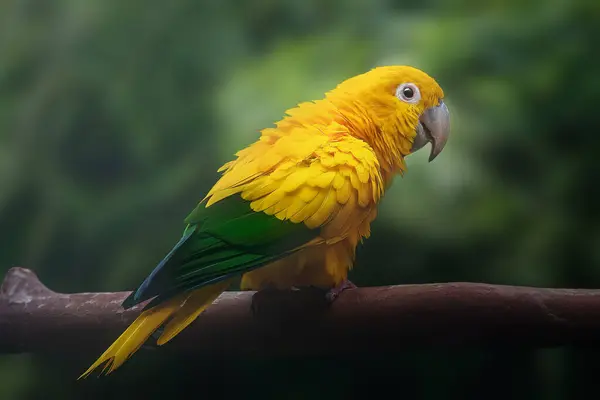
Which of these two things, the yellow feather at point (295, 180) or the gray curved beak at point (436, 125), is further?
the gray curved beak at point (436, 125)

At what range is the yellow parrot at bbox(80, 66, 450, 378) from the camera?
3.44ft

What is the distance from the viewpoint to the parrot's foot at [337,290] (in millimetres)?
1111

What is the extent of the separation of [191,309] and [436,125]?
1.83 ft

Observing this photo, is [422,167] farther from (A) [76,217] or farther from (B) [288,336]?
(A) [76,217]

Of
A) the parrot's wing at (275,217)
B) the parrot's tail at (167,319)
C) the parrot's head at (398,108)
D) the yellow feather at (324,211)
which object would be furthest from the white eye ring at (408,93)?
the parrot's tail at (167,319)

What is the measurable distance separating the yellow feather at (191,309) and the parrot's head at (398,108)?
381mm

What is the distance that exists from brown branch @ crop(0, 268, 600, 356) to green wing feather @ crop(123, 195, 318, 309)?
0.37 ft

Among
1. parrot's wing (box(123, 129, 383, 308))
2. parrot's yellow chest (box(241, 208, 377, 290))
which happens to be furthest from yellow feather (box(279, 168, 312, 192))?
parrot's yellow chest (box(241, 208, 377, 290))

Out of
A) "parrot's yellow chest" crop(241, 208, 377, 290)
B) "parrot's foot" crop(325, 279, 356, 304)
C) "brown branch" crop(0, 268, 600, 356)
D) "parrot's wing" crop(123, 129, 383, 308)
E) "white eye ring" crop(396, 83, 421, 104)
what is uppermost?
"white eye ring" crop(396, 83, 421, 104)

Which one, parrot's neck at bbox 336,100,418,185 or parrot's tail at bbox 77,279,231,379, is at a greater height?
parrot's neck at bbox 336,100,418,185

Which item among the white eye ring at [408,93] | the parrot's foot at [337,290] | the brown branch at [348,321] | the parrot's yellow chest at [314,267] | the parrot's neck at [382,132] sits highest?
the white eye ring at [408,93]

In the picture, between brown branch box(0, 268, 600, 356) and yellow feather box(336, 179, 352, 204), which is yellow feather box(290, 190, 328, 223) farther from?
brown branch box(0, 268, 600, 356)

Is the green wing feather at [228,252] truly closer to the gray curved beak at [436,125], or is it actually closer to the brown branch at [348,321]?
the brown branch at [348,321]

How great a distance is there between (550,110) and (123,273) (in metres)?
0.91
